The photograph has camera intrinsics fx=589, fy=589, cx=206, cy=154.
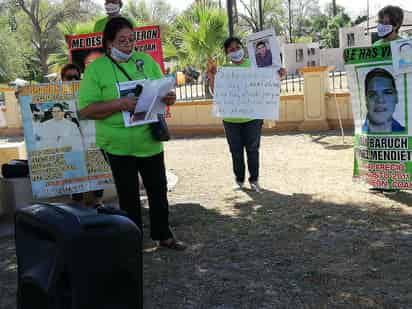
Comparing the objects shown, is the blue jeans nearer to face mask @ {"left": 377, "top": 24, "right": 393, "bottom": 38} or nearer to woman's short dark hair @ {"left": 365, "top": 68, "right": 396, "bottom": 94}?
woman's short dark hair @ {"left": 365, "top": 68, "right": 396, "bottom": 94}

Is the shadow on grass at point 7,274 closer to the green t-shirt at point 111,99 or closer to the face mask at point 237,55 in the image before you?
the green t-shirt at point 111,99

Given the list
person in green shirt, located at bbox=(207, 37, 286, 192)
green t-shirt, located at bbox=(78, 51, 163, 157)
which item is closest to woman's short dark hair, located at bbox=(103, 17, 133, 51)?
green t-shirt, located at bbox=(78, 51, 163, 157)

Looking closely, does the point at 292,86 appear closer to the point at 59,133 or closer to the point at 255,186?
the point at 255,186

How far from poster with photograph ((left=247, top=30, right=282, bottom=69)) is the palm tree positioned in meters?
7.55

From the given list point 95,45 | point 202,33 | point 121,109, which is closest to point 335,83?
point 202,33

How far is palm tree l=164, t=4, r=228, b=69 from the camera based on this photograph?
14.2 meters

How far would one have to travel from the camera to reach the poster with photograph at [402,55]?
5430mm

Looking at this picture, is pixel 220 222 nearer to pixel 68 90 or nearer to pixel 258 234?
pixel 258 234

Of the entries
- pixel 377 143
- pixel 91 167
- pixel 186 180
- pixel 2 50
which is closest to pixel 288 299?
pixel 377 143

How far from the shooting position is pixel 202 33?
46.5 ft

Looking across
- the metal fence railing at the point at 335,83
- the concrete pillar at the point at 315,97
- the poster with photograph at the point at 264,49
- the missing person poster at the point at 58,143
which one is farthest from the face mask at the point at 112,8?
the concrete pillar at the point at 315,97

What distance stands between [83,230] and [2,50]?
39619 mm

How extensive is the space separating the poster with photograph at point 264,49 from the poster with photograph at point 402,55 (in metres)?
1.35

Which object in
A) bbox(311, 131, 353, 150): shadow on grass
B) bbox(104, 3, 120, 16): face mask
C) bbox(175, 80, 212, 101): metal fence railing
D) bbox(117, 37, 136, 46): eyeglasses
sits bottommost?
bbox(311, 131, 353, 150): shadow on grass
